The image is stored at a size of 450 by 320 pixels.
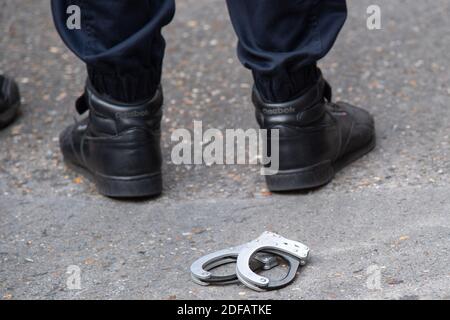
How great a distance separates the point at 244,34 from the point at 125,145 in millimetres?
379

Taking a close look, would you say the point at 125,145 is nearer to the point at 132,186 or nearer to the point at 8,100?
the point at 132,186

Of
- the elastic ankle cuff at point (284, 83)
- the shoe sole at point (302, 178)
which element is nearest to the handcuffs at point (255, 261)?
the shoe sole at point (302, 178)

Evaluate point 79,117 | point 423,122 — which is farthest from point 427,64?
point 79,117

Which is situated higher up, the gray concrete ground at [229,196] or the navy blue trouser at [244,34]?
the navy blue trouser at [244,34]

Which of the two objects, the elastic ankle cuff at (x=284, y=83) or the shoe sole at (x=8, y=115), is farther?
the shoe sole at (x=8, y=115)

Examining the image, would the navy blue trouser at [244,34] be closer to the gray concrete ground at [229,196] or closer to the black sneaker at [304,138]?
the black sneaker at [304,138]

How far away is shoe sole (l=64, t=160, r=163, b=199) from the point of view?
212cm

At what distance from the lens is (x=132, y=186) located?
6.95 feet

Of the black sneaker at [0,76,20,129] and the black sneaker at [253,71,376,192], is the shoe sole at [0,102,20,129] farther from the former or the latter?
the black sneaker at [253,71,376,192]

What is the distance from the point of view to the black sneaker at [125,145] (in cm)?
210

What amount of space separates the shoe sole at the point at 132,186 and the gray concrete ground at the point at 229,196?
27 millimetres

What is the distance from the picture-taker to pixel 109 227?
2045mm

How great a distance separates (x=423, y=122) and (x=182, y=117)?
0.66m

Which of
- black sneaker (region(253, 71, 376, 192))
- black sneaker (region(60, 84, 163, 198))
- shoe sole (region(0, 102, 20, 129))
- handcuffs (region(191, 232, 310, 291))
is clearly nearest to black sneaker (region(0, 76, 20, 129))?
shoe sole (region(0, 102, 20, 129))
